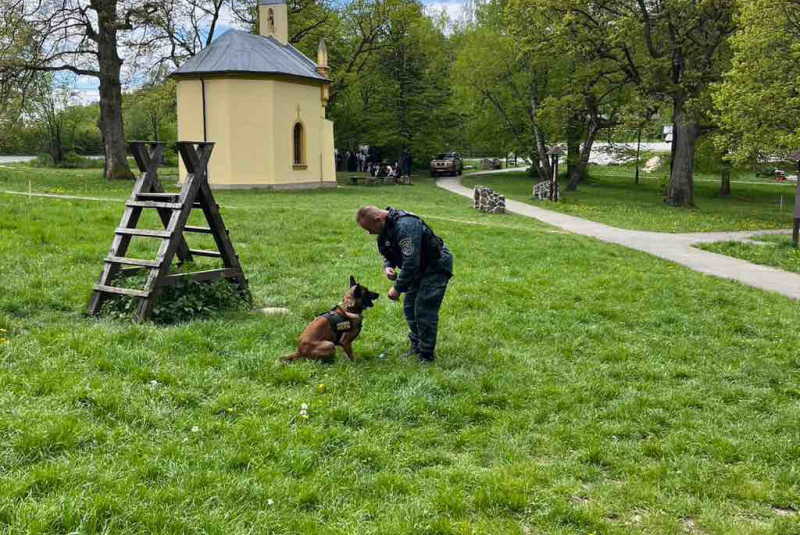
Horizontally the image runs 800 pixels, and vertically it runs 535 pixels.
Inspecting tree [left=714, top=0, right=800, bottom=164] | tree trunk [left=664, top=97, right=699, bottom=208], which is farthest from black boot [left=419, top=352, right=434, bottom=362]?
tree trunk [left=664, top=97, right=699, bottom=208]

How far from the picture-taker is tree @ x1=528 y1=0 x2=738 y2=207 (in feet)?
81.4

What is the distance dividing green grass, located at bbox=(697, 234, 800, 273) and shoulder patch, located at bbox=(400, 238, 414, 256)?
974cm

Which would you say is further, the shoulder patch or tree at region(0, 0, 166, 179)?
tree at region(0, 0, 166, 179)

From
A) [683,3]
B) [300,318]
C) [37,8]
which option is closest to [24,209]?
[300,318]

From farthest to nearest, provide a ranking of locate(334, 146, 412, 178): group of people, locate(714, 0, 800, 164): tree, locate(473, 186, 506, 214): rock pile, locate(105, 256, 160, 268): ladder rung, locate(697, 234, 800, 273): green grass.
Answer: locate(334, 146, 412, 178): group of people < locate(473, 186, 506, 214): rock pile < locate(714, 0, 800, 164): tree < locate(697, 234, 800, 273): green grass < locate(105, 256, 160, 268): ladder rung

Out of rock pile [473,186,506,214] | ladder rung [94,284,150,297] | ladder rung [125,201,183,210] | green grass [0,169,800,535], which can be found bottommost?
green grass [0,169,800,535]

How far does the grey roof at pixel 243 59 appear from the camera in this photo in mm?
29242

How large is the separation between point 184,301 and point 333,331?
84.5 inches

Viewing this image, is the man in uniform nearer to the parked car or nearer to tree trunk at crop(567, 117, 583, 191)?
tree trunk at crop(567, 117, 583, 191)

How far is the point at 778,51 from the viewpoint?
19.9 m

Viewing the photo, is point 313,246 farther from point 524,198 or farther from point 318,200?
point 524,198

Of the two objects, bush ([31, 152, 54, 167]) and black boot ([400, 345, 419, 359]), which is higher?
bush ([31, 152, 54, 167])

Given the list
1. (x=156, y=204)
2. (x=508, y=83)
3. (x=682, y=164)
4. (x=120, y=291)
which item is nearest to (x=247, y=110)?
(x=508, y=83)

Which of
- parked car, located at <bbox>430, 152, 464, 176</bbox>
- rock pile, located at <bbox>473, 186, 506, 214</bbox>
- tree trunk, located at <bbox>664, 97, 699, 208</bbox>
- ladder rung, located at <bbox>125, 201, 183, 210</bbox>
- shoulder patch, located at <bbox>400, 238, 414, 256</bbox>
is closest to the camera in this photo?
shoulder patch, located at <bbox>400, 238, 414, 256</bbox>
